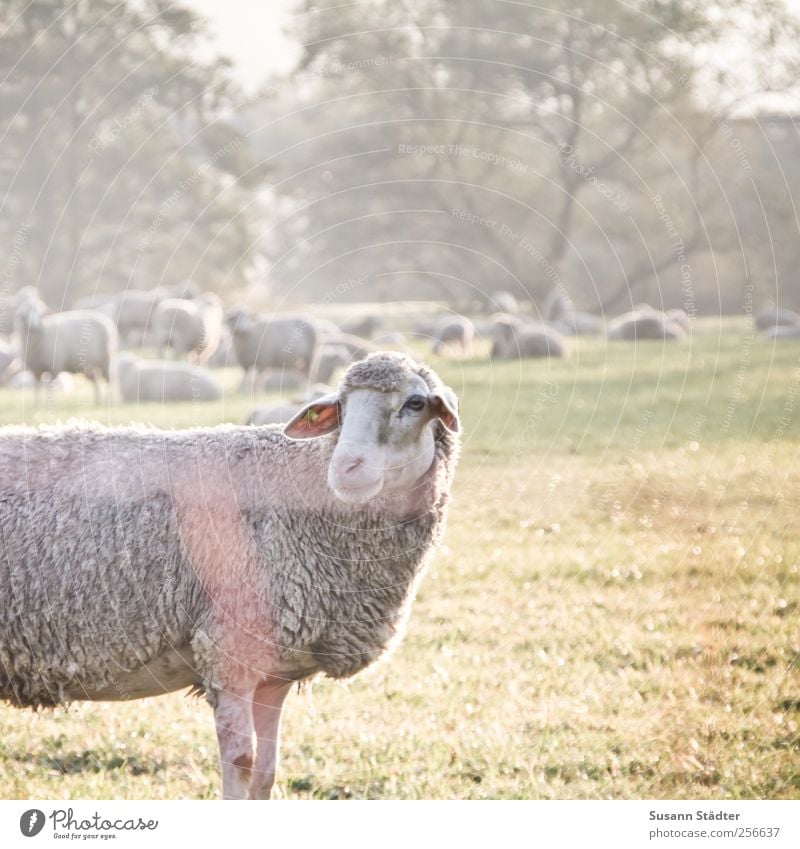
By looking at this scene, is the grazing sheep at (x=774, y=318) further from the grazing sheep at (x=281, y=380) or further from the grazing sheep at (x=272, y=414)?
the grazing sheep at (x=272, y=414)

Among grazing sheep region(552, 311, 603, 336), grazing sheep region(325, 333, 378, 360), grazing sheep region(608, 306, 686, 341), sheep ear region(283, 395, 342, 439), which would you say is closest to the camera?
sheep ear region(283, 395, 342, 439)

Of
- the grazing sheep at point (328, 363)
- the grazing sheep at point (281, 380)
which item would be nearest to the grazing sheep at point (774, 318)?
the grazing sheep at point (328, 363)

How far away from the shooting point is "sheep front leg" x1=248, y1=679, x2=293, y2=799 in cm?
453

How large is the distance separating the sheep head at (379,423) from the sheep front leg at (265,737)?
936mm

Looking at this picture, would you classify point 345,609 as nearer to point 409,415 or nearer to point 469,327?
point 409,415

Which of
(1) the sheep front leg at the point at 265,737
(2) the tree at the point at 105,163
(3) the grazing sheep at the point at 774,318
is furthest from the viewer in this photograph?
(3) the grazing sheep at the point at 774,318

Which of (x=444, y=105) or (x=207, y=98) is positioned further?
(x=444, y=105)

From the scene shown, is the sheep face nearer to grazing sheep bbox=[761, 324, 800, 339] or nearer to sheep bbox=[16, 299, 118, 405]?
sheep bbox=[16, 299, 118, 405]

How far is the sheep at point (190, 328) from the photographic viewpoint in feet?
73.2

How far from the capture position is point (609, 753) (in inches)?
205

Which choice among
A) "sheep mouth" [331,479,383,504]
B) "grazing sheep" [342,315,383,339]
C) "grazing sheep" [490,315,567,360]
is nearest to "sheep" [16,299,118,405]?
"grazing sheep" [490,315,567,360]

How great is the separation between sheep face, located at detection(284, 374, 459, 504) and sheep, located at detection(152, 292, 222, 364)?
17.7m

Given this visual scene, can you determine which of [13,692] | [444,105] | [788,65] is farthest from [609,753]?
A: [444,105]

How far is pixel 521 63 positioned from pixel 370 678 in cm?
1770
